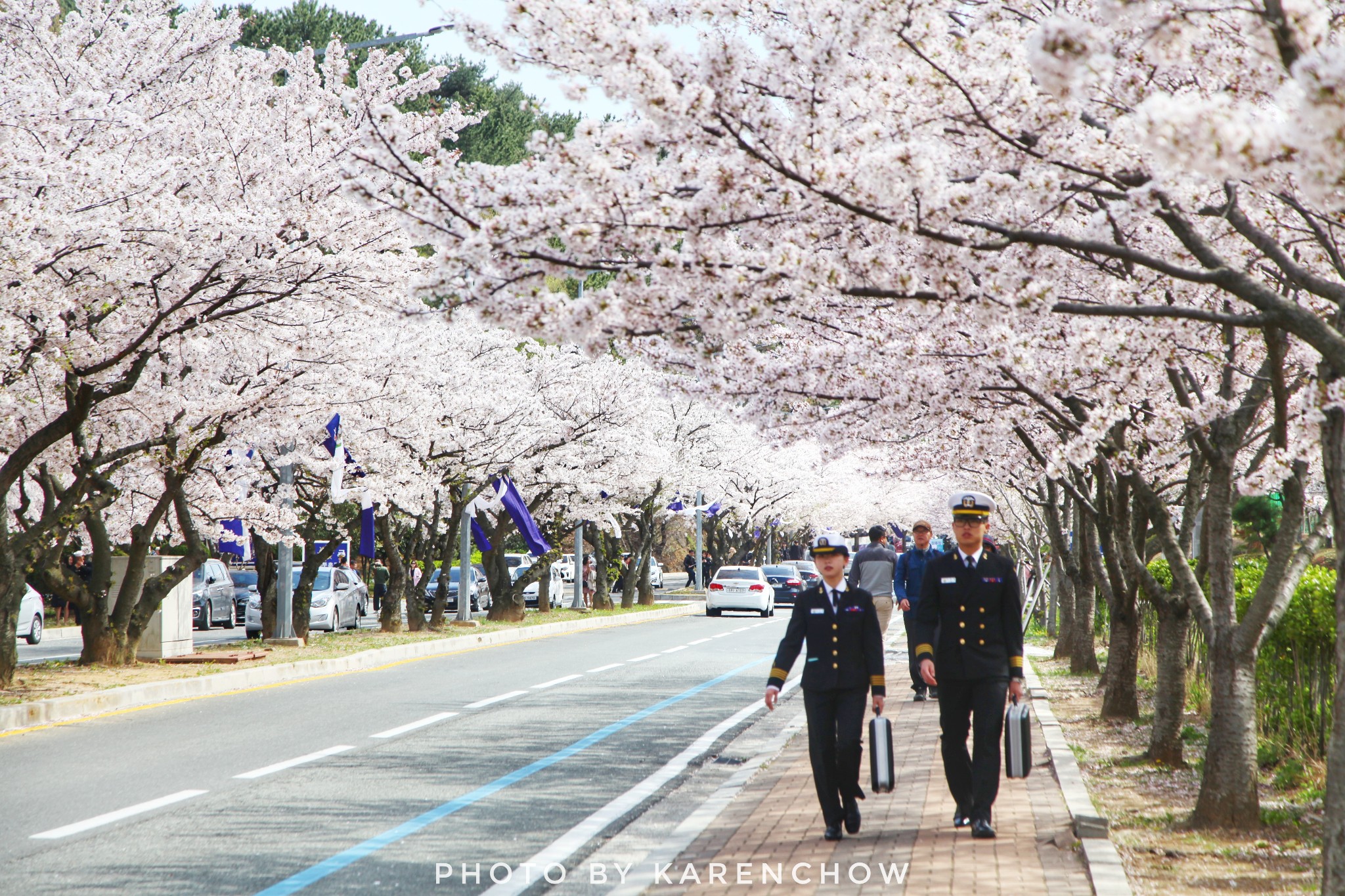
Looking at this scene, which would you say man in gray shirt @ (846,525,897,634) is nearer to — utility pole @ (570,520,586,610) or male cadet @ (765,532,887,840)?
male cadet @ (765,532,887,840)

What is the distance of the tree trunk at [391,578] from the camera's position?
1031 inches

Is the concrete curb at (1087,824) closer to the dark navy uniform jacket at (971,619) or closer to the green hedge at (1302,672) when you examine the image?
the dark navy uniform jacket at (971,619)

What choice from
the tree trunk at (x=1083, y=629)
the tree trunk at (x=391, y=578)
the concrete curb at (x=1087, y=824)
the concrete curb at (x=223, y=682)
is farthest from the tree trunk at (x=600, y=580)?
the concrete curb at (x=1087, y=824)

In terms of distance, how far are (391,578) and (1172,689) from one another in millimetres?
19627

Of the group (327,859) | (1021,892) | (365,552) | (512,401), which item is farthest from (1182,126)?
(512,401)

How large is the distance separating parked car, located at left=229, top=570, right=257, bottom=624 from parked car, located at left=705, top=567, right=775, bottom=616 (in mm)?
13668

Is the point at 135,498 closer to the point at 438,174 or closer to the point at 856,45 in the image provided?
the point at 438,174

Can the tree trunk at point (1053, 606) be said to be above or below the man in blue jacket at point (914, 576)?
below

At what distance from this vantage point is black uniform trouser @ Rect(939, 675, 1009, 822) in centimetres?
679

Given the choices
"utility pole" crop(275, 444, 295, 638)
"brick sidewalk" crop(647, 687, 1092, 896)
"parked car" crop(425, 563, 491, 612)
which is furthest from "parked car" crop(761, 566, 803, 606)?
"brick sidewalk" crop(647, 687, 1092, 896)

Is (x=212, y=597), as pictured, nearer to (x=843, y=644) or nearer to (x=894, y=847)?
(x=843, y=644)

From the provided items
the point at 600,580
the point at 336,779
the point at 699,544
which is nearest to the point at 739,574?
the point at 600,580

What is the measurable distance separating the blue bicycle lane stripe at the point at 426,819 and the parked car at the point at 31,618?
15.9 m

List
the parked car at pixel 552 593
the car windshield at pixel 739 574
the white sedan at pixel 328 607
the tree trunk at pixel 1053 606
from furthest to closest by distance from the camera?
the parked car at pixel 552 593
the car windshield at pixel 739 574
the white sedan at pixel 328 607
the tree trunk at pixel 1053 606
